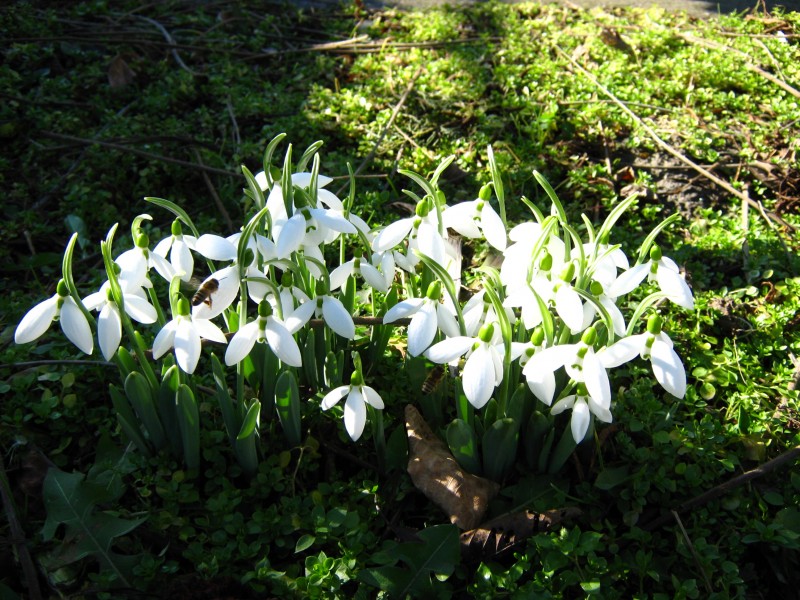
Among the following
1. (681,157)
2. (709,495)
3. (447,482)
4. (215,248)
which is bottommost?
Answer: (709,495)

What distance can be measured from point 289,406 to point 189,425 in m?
0.20

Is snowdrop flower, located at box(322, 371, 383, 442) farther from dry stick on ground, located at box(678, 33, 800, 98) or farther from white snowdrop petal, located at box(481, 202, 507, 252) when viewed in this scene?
dry stick on ground, located at box(678, 33, 800, 98)

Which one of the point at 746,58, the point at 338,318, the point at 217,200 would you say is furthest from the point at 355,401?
the point at 746,58

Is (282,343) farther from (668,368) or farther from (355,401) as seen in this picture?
(668,368)

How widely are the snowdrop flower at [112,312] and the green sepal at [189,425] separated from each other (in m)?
0.16

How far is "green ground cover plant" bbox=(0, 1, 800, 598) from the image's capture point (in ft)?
4.98

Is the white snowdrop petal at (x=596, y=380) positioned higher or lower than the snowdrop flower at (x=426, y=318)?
lower

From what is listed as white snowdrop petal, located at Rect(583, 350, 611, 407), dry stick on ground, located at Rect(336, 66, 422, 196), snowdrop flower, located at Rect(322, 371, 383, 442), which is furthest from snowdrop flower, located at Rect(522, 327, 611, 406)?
dry stick on ground, located at Rect(336, 66, 422, 196)

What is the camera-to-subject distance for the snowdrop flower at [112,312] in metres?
1.37

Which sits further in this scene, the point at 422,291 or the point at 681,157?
the point at 681,157

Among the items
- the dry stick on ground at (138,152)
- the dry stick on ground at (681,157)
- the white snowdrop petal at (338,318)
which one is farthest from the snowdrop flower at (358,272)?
the dry stick on ground at (681,157)

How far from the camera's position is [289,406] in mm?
1572

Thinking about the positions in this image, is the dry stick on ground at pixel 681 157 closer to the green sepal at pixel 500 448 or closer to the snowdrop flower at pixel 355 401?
the green sepal at pixel 500 448

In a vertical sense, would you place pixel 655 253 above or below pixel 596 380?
above
